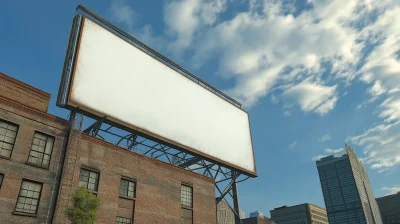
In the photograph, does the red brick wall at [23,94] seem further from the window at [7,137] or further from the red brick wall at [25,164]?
the window at [7,137]

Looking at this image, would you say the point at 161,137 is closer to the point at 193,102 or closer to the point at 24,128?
the point at 193,102

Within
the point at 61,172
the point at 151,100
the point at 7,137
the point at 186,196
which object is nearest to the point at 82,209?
the point at 61,172

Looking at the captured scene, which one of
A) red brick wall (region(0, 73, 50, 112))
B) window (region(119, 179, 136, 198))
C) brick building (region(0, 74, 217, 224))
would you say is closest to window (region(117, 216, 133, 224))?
brick building (region(0, 74, 217, 224))

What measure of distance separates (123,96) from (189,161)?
36.9ft

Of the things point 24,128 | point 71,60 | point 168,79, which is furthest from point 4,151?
point 168,79

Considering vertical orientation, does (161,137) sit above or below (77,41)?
below

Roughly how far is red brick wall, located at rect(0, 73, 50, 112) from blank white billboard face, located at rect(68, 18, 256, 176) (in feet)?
6.26

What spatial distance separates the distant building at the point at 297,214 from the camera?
170m

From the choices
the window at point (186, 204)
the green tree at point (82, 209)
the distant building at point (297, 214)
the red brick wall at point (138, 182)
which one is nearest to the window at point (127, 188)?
the red brick wall at point (138, 182)

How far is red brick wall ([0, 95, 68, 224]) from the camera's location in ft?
57.4

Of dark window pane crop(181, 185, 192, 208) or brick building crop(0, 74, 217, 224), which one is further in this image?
dark window pane crop(181, 185, 192, 208)

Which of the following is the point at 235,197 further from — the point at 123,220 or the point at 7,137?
the point at 7,137

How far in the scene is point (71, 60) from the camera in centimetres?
2459

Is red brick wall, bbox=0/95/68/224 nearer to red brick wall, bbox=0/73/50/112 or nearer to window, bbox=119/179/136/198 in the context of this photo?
red brick wall, bbox=0/73/50/112
